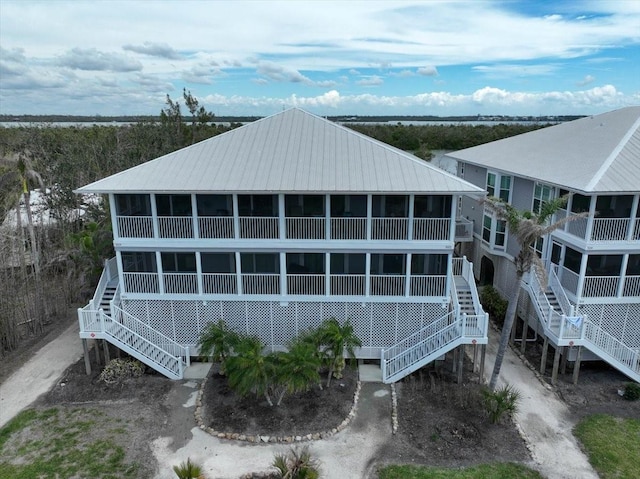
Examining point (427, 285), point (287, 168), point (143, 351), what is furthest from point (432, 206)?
point (143, 351)

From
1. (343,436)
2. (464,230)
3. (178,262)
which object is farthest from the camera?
(464,230)

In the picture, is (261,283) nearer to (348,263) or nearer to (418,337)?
(348,263)

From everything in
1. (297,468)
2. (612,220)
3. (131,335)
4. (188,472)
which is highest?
(612,220)

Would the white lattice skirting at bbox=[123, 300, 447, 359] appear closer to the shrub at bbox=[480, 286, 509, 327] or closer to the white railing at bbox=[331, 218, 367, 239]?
the white railing at bbox=[331, 218, 367, 239]

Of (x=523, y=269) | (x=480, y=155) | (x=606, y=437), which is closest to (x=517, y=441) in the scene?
(x=606, y=437)

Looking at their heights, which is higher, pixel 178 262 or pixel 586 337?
pixel 178 262

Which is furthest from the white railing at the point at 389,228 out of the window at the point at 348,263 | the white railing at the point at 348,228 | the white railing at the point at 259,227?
the white railing at the point at 259,227

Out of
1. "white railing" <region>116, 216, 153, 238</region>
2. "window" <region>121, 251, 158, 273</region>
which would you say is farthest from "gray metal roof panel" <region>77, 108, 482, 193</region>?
"window" <region>121, 251, 158, 273</region>
